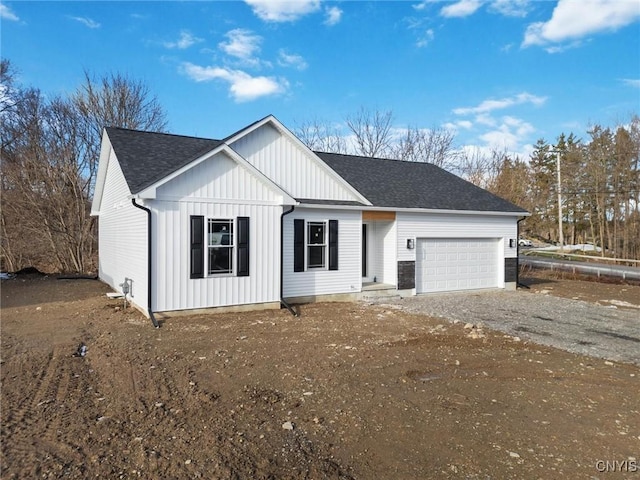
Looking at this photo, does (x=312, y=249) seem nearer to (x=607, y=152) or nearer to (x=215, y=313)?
(x=215, y=313)

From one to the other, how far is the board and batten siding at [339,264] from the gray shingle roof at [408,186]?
45.2 inches

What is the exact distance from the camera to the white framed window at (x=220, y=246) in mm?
Answer: 9586

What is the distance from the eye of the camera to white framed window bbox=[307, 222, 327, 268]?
11.6m

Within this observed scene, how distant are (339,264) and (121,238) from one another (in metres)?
6.50

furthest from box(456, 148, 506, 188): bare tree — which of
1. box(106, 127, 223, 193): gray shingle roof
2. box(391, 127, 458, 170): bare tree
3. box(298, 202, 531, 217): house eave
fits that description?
box(106, 127, 223, 193): gray shingle roof

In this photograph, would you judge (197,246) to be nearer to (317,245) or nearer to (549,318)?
(317,245)

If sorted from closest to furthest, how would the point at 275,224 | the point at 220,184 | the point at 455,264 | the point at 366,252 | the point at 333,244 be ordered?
the point at 220,184, the point at 275,224, the point at 333,244, the point at 366,252, the point at 455,264

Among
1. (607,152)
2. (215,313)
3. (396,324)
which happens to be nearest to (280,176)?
(215,313)

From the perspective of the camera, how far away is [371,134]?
104ft

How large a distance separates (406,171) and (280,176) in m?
6.87

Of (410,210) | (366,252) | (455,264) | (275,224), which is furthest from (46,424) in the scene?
(455,264)

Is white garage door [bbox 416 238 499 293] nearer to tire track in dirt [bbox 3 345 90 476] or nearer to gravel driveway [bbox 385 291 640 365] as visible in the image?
gravel driveway [bbox 385 291 640 365]

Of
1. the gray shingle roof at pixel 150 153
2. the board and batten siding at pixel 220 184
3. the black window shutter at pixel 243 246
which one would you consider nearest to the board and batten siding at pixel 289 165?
the gray shingle roof at pixel 150 153

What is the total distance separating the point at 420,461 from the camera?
339 cm
